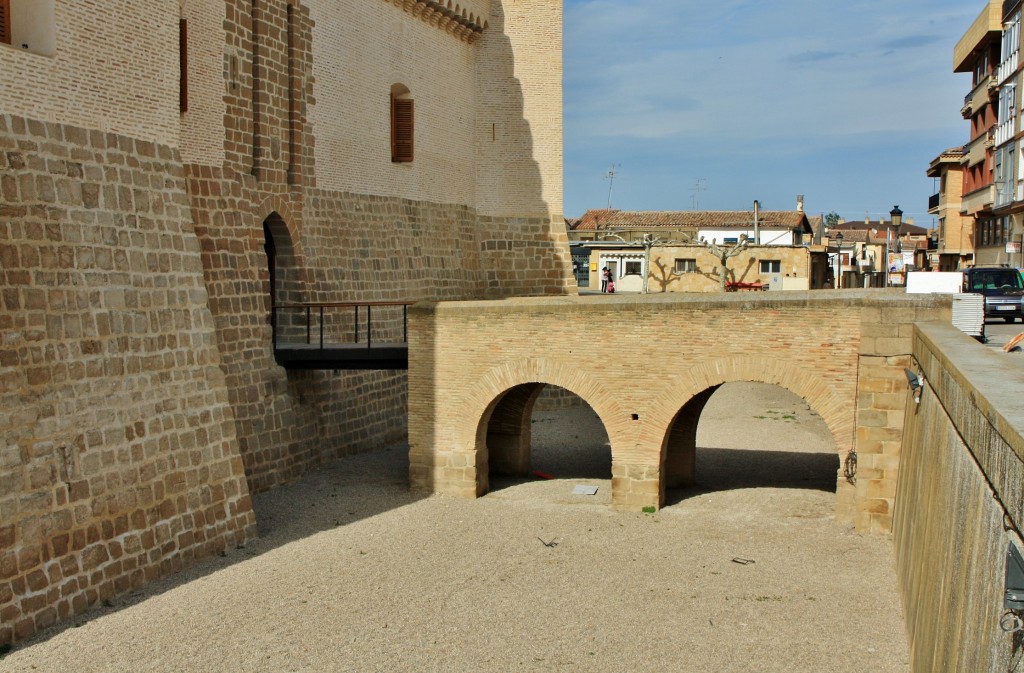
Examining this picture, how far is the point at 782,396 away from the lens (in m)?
23.9

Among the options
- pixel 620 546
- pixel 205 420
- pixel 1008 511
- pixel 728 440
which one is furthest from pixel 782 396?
Result: pixel 1008 511

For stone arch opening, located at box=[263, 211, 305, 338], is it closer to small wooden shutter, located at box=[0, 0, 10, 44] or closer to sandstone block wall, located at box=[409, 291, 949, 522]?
sandstone block wall, located at box=[409, 291, 949, 522]

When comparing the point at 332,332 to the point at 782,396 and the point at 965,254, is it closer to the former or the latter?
the point at 782,396

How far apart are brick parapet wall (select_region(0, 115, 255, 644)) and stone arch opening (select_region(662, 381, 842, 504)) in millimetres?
5871

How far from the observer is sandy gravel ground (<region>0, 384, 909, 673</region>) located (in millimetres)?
9195

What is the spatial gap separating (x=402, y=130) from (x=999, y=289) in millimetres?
14166

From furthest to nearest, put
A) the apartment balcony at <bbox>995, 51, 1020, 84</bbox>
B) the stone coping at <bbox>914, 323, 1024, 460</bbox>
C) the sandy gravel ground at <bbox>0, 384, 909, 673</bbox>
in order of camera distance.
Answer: the apartment balcony at <bbox>995, 51, 1020, 84</bbox> < the sandy gravel ground at <bbox>0, 384, 909, 673</bbox> < the stone coping at <bbox>914, 323, 1024, 460</bbox>

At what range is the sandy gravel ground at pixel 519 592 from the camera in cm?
920

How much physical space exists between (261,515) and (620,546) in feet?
15.4

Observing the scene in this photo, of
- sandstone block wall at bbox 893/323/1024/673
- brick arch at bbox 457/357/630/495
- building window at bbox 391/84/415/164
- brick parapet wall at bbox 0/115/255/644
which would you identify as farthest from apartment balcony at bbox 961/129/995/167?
brick parapet wall at bbox 0/115/255/644

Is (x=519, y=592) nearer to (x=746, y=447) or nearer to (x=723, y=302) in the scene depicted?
(x=723, y=302)

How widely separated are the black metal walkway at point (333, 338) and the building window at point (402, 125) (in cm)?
301

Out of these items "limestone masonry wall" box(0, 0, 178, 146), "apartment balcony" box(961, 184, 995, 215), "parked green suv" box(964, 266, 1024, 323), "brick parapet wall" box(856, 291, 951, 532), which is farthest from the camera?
"apartment balcony" box(961, 184, 995, 215)

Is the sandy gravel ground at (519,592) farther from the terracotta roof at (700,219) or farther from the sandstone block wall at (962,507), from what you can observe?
the terracotta roof at (700,219)
